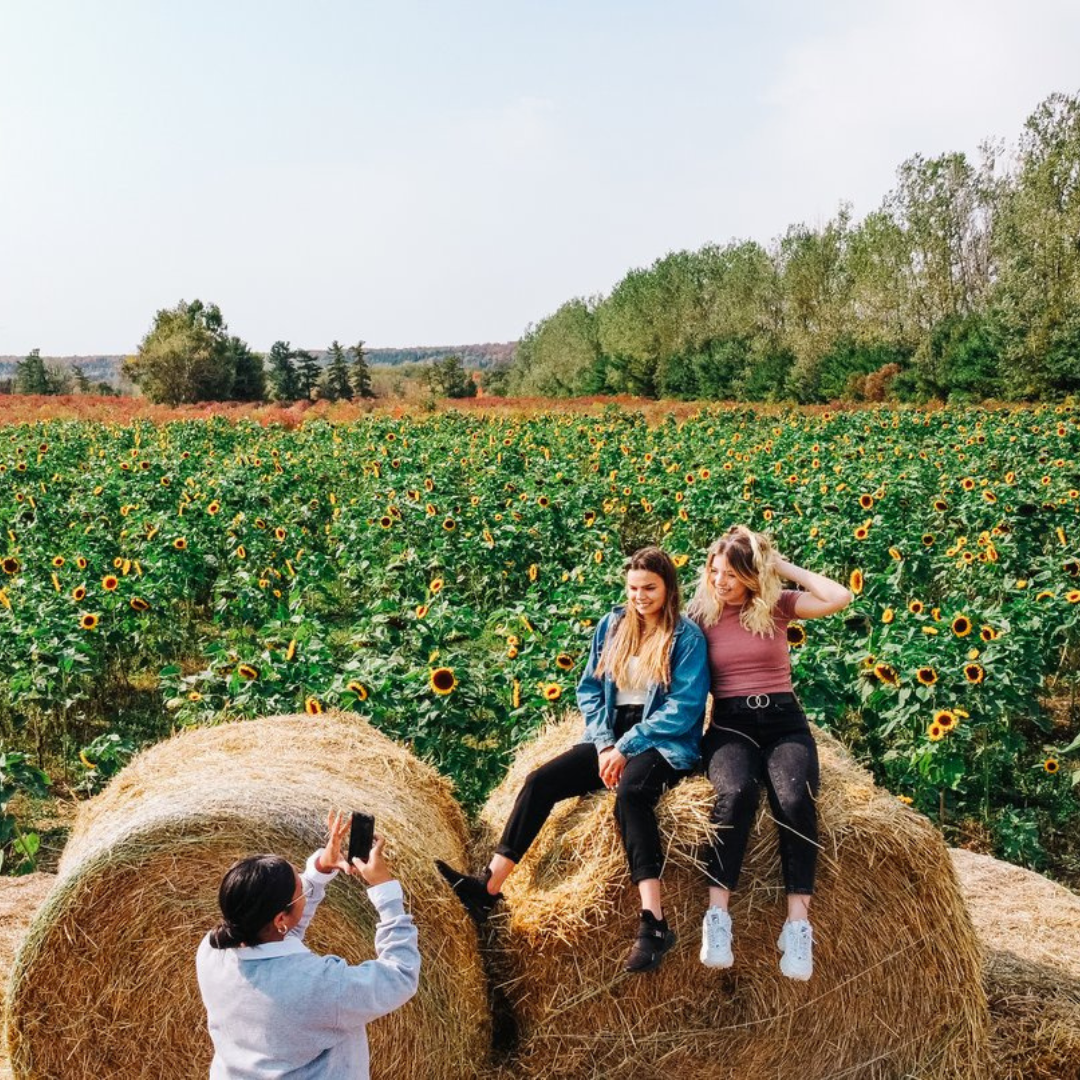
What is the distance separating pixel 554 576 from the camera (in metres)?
8.59

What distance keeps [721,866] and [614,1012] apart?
0.63 metres

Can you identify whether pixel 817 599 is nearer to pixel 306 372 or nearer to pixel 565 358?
pixel 306 372

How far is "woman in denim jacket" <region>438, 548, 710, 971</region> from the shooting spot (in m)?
3.26

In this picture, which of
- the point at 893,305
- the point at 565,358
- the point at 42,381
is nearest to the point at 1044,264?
the point at 893,305

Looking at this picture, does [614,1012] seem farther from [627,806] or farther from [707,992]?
[627,806]

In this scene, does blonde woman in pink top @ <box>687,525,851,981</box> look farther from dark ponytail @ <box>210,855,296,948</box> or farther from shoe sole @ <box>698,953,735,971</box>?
dark ponytail @ <box>210,855,296,948</box>

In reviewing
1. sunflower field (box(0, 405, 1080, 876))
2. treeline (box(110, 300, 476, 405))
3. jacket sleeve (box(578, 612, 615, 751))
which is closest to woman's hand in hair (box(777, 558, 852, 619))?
jacket sleeve (box(578, 612, 615, 751))

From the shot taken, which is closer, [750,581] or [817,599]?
[750,581]

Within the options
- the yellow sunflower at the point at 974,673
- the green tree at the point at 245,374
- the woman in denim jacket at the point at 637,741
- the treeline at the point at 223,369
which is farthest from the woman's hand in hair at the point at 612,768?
the green tree at the point at 245,374

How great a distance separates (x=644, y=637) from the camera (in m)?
3.79

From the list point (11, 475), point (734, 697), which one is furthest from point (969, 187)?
point (734, 697)

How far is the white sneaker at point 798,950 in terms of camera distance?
3.21 m

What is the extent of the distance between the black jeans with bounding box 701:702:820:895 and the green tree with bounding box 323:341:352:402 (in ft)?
187

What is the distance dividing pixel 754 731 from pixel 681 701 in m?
0.30
